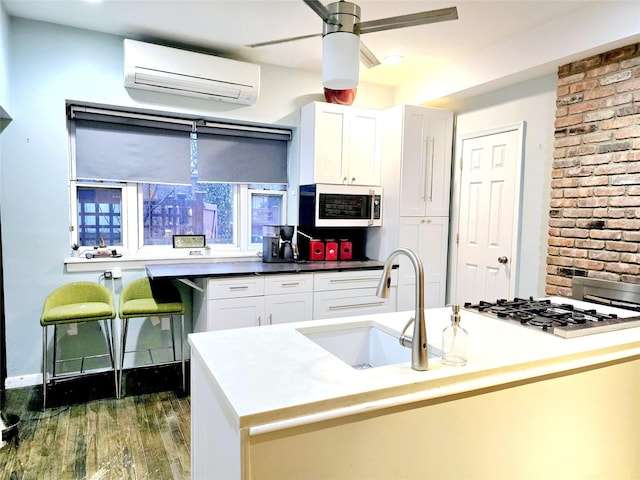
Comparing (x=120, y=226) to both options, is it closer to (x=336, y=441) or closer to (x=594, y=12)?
(x=336, y=441)

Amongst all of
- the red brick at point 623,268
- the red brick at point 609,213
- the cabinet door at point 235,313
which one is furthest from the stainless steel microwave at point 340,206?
the red brick at point 623,268

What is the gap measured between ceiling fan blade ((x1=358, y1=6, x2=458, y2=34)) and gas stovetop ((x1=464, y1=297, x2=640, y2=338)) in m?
1.29

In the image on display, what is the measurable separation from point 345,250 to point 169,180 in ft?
5.59

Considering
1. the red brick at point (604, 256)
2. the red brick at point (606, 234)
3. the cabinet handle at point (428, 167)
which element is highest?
the cabinet handle at point (428, 167)

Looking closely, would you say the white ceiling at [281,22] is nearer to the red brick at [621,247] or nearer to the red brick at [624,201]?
the red brick at [624,201]

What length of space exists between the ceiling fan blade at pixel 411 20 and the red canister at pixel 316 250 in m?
2.33

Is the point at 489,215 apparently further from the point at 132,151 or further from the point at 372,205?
the point at 132,151

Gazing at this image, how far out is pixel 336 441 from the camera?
108 cm

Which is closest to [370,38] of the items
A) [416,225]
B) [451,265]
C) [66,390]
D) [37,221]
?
[416,225]

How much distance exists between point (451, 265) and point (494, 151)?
112 centimetres

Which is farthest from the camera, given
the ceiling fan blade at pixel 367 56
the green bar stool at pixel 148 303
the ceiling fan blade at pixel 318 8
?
the green bar stool at pixel 148 303

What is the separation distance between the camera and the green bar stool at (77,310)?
279 cm

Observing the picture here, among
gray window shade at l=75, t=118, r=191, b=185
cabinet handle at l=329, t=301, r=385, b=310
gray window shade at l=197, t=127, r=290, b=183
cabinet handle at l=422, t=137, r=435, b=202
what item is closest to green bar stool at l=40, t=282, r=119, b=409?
gray window shade at l=75, t=118, r=191, b=185

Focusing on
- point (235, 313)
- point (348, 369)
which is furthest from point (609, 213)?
point (235, 313)
